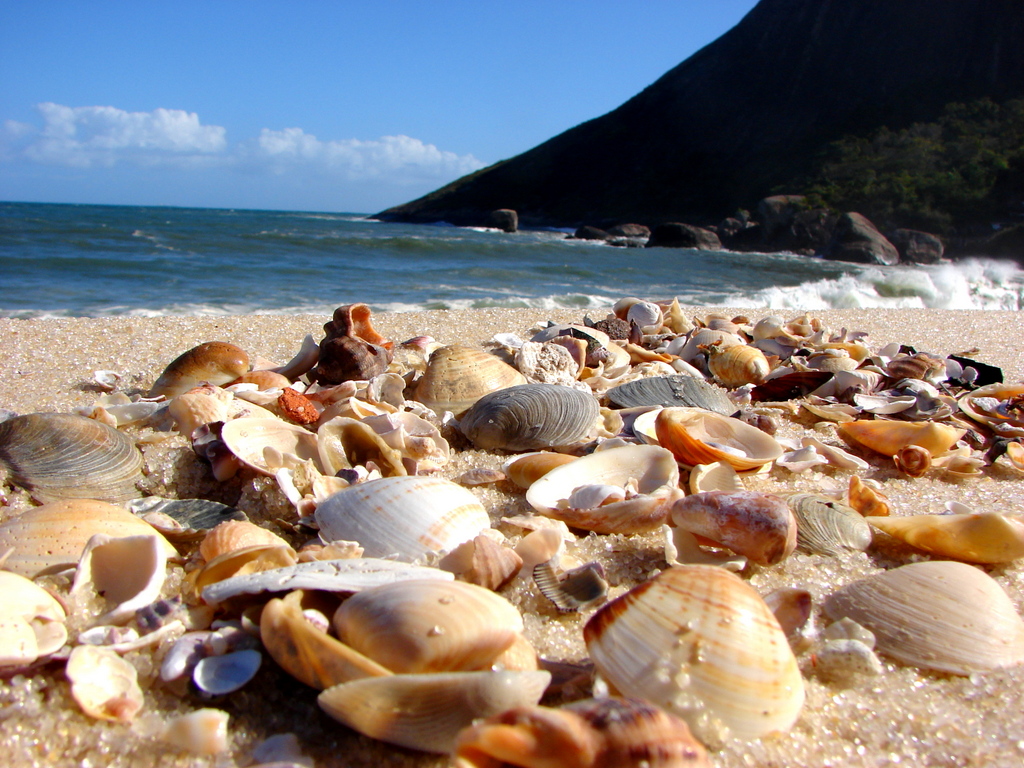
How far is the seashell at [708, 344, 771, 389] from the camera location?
3.46 metres

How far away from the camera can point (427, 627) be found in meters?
1.09

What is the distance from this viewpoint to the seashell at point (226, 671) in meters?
1.13

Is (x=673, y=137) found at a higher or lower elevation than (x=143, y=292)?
higher

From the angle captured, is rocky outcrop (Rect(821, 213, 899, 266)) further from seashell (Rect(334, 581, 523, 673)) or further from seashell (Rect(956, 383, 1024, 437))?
seashell (Rect(334, 581, 523, 673))

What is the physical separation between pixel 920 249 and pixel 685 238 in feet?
40.8

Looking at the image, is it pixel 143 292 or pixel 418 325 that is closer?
pixel 418 325

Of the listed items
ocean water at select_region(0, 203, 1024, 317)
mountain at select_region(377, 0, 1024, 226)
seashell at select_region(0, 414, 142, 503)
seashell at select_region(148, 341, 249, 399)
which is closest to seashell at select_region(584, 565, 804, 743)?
seashell at select_region(0, 414, 142, 503)

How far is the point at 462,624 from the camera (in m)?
1.10

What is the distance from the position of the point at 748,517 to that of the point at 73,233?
25029mm

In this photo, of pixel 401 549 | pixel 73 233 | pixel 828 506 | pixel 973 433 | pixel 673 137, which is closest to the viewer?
pixel 401 549

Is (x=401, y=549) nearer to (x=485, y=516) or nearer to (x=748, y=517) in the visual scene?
(x=485, y=516)

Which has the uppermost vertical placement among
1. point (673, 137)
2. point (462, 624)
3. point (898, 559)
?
point (673, 137)

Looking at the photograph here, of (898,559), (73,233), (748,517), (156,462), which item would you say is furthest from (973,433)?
(73,233)

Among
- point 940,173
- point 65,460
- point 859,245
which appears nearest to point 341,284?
point 65,460
